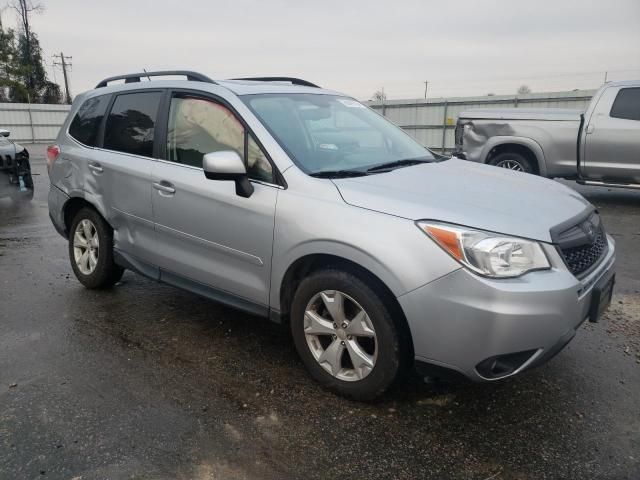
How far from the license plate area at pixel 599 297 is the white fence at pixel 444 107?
1348 cm

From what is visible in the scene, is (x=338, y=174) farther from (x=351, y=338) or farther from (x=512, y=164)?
(x=512, y=164)

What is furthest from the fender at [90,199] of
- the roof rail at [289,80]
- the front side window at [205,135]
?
the roof rail at [289,80]

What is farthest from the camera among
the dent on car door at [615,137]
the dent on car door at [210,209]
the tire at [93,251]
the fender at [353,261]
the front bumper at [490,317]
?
the dent on car door at [615,137]

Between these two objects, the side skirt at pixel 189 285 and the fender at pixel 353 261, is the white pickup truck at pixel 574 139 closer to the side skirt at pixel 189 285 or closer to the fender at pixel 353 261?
the side skirt at pixel 189 285

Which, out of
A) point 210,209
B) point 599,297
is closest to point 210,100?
Result: point 210,209

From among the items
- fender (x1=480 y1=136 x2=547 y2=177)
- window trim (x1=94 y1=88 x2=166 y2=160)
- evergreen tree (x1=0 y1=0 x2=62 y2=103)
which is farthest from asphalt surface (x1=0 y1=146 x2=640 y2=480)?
evergreen tree (x1=0 y1=0 x2=62 y2=103)

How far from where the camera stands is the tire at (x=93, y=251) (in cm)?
444

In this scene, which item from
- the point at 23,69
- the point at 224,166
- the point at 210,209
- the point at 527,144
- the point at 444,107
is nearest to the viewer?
the point at 224,166

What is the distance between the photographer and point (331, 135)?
3623mm

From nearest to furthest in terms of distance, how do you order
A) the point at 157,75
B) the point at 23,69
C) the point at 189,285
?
the point at 189,285, the point at 157,75, the point at 23,69

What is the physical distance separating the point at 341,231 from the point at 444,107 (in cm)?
1628

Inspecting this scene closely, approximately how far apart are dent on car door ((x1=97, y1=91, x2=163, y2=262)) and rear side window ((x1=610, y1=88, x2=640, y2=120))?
753 centimetres

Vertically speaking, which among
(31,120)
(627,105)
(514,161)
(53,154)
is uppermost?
(627,105)

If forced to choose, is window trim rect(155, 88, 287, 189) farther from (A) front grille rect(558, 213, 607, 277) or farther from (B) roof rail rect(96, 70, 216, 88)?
(A) front grille rect(558, 213, 607, 277)
